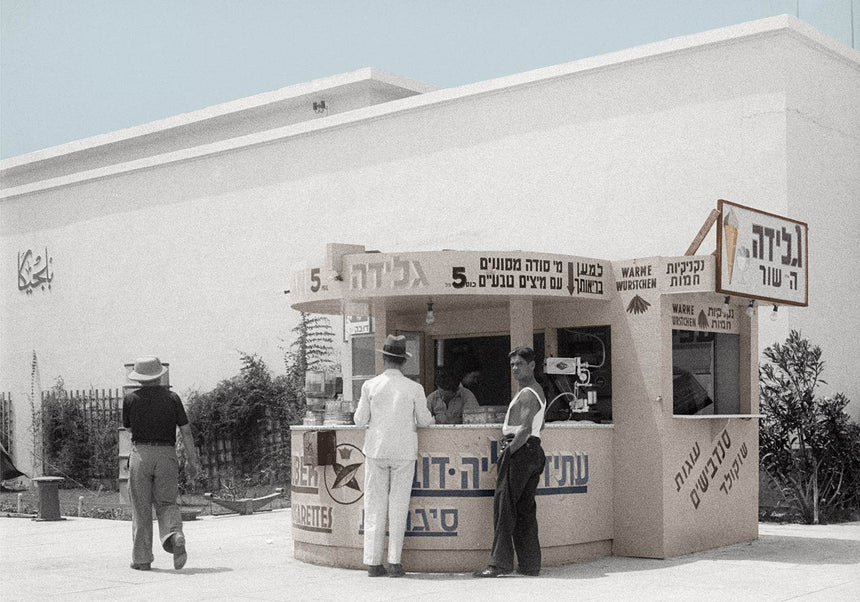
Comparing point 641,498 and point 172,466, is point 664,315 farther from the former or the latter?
point 172,466

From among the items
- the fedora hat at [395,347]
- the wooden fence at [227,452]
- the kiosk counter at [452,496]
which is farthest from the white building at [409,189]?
the fedora hat at [395,347]

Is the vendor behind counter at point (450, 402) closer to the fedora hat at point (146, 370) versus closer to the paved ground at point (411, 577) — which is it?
the paved ground at point (411, 577)

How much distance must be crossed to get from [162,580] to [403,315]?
4414 millimetres

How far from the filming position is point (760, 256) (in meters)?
11.5

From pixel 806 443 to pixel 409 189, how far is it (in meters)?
8.67

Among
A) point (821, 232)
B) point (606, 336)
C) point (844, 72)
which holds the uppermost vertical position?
point (844, 72)

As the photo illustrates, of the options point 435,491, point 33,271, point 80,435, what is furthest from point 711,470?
point 33,271

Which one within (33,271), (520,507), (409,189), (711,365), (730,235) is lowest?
(520,507)

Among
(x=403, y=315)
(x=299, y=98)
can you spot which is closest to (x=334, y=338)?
(x=299, y=98)

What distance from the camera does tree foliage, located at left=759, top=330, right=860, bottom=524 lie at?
1520 cm

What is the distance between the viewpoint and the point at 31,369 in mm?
27953

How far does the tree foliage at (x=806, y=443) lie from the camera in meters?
15.2

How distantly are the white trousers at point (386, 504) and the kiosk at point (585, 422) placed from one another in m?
0.26

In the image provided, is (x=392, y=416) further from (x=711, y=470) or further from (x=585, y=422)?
(x=711, y=470)
